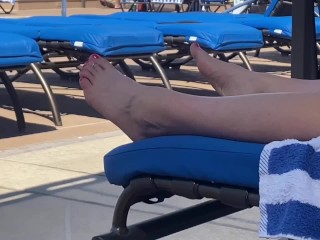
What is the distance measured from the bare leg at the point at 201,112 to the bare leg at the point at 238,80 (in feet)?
1.80

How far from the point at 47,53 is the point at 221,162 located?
17.7 feet

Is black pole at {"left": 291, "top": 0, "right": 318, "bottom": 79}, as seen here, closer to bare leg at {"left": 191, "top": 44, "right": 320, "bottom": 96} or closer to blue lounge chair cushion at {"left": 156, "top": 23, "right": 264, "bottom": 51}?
bare leg at {"left": 191, "top": 44, "right": 320, "bottom": 96}

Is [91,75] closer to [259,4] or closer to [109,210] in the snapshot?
[109,210]

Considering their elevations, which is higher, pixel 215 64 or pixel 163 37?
pixel 215 64

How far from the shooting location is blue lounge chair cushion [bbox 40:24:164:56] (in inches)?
270

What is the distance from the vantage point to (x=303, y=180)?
7.83 feet

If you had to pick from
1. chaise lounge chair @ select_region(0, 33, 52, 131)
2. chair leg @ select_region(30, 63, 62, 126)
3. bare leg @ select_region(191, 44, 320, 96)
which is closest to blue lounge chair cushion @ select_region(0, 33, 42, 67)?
chaise lounge chair @ select_region(0, 33, 52, 131)

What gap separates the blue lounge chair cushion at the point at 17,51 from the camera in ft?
19.8

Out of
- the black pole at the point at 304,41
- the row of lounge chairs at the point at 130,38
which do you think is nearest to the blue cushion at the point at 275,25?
the row of lounge chairs at the point at 130,38

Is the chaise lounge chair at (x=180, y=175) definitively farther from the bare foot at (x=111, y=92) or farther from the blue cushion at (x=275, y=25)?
the blue cushion at (x=275, y=25)

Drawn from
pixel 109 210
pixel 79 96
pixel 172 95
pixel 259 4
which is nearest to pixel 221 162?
pixel 172 95

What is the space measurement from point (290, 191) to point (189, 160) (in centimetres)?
35

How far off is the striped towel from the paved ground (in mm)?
1634

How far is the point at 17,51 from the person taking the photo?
618cm
